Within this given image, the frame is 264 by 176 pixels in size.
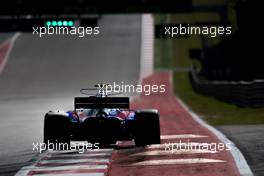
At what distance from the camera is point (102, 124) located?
14.5m

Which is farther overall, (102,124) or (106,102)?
(106,102)

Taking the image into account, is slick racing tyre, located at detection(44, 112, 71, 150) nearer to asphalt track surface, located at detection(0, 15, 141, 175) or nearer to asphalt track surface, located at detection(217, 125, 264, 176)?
asphalt track surface, located at detection(217, 125, 264, 176)

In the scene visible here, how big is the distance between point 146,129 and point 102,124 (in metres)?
0.97

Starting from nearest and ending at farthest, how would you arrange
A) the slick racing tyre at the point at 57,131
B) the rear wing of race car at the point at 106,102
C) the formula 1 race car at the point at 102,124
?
the formula 1 race car at the point at 102,124
the slick racing tyre at the point at 57,131
the rear wing of race car at the point at 106,102

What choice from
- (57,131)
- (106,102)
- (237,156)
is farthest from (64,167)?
(106,102)

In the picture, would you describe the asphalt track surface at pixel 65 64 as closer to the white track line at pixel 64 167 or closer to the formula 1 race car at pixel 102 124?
the formula 1 race car at pixel 102 124

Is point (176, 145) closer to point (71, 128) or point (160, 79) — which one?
point (71, 128)

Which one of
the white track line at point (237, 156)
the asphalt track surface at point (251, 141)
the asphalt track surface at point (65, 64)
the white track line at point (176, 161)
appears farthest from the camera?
the asphalt track surface at point (65, 64)

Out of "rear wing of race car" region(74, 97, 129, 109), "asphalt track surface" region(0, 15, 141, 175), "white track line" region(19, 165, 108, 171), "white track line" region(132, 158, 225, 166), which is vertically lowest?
"white track line" region(19, 165, 108, 171)

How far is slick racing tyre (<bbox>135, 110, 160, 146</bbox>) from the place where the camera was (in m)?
14.9

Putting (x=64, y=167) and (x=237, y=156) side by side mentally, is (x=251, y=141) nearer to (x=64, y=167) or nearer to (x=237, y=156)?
(x=237, y=156)

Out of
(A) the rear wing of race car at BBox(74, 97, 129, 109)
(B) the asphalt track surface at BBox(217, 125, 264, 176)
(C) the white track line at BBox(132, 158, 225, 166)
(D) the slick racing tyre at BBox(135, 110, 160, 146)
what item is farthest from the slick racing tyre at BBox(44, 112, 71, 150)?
(B) the asphalt track surface at BBox(217, 125, 264, 176)

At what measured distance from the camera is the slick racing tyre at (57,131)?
586 inches

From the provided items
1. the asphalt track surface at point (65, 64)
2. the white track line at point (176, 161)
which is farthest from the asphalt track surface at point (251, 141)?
the asphalt track surface at point (65, 64)
